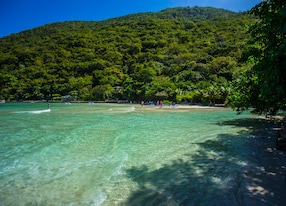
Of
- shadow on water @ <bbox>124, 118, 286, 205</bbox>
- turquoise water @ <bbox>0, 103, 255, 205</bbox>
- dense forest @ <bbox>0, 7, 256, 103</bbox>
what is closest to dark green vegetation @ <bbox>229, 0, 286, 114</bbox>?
shadow on water @ <bbox>124, 118, 286, 205</bbox>

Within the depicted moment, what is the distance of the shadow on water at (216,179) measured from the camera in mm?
5168

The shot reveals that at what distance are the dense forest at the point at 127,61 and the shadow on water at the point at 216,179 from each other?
40546mm

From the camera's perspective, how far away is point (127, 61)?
351 ft

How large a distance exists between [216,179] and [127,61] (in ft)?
340

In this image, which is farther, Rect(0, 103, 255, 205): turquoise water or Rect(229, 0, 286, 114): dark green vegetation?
Rect(0, 103, 255, 205): turquoise water

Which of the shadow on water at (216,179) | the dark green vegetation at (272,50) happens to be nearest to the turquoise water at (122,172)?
the shadow on water at (216,179)

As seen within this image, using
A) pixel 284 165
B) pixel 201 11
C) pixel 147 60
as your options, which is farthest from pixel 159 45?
pixel 284 165

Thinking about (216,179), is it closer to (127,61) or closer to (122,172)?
(122,172)

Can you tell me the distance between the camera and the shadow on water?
5.17 metres

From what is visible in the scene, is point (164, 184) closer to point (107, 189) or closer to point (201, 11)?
point (107, 189)

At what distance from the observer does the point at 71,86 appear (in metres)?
87.9

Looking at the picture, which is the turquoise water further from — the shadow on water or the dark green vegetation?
the dark green vegetation

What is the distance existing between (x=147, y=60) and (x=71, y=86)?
1459 inches

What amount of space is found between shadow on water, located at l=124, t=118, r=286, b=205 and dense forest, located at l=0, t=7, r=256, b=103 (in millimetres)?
40546
